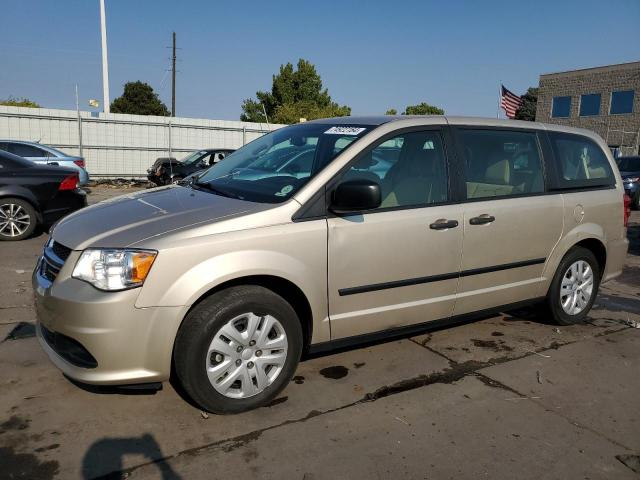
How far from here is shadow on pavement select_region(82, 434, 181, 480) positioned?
99.7 inches

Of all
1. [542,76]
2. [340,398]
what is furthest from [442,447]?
[542,76]

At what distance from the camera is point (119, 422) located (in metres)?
2.97

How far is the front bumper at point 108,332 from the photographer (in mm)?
2697

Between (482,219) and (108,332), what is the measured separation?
8.50 feet

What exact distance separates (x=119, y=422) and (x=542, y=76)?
42734mm

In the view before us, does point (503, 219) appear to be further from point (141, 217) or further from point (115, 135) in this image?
point (115, 135)

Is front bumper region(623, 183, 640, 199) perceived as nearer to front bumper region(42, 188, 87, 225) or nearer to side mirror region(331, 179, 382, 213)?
front bumper region(42, 188, 87, 225)

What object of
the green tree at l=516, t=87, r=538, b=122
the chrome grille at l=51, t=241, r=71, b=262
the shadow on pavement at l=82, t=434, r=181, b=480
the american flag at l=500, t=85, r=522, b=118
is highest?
the green tree at l=516, t=87, r=538, b=122

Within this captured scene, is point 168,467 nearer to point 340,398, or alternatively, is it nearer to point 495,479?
point 340,398

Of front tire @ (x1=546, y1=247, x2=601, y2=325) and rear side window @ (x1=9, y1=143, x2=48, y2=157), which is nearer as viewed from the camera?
front tire @ (x1=546, y1=247, x2=601, y2=325)

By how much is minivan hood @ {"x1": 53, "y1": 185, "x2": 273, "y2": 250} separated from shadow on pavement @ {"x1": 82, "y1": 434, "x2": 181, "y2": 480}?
1026 millimetres

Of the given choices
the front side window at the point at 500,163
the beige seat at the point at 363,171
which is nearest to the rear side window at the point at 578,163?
the front side window at the point at 500,163

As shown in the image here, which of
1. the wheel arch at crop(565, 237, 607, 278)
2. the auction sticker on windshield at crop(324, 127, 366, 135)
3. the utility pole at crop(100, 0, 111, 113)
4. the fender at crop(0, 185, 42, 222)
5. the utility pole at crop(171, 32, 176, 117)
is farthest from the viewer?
the utility pole at crop(171, 32, 176, 117)

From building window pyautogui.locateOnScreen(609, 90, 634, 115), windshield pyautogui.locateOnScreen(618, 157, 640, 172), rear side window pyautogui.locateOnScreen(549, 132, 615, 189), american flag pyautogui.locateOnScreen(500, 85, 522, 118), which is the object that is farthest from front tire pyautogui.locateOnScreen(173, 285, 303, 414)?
building window pyautogui.locateOnScreen(609, 90, 634, 115)
